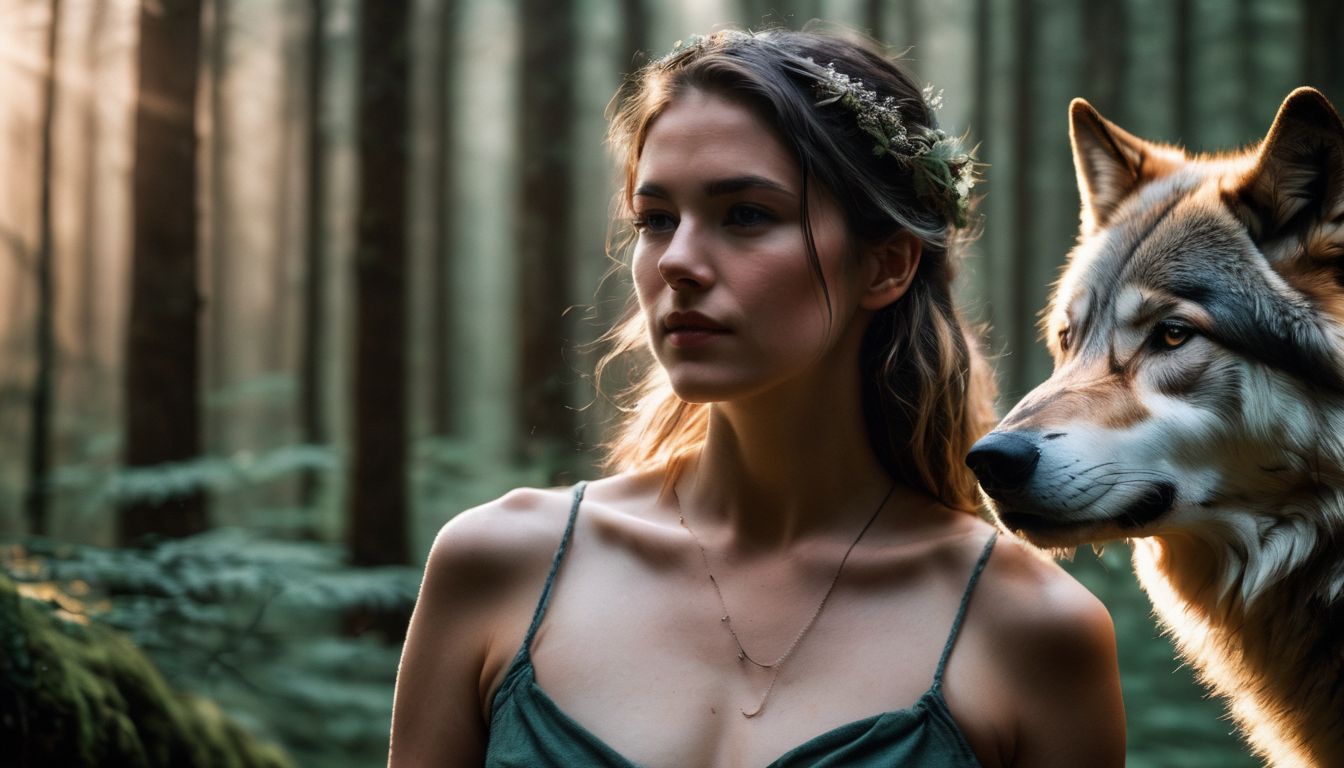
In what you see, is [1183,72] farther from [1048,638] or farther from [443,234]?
[1048,638]

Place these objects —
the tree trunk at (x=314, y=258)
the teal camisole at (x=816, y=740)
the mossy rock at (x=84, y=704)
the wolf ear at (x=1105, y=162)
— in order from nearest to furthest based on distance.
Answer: the teal camisole at (x=816, y=740), the mossy rock at (x=84, y=704), the wolf ear at (x=1105, y=162), the tree trunk at (x=314, y=258)

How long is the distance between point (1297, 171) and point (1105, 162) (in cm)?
53

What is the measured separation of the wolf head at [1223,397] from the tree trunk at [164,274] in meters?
4.84

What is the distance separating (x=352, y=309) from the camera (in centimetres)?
655

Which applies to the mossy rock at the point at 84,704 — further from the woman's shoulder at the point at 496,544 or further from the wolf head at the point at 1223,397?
the wolf head at the point at 1223,397

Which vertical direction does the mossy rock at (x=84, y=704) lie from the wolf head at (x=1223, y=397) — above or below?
below

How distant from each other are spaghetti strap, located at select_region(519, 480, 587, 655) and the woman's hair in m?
0.28

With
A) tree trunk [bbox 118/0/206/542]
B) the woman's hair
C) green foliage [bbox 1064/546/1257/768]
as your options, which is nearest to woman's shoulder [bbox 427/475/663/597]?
the woman's hair

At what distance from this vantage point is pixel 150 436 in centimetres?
594

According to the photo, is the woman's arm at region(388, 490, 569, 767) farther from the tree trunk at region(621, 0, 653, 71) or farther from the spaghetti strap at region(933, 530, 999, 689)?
the tree trunk at region(621, 0, 653, 71)

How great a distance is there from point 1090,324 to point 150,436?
5.14 meters

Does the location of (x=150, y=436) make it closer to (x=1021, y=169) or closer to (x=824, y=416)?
(x=824, y=416)

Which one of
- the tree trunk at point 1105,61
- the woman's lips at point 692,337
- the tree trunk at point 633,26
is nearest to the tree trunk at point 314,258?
the tree trunk at point 633,26

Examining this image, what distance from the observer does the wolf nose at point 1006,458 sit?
6.89 feet
